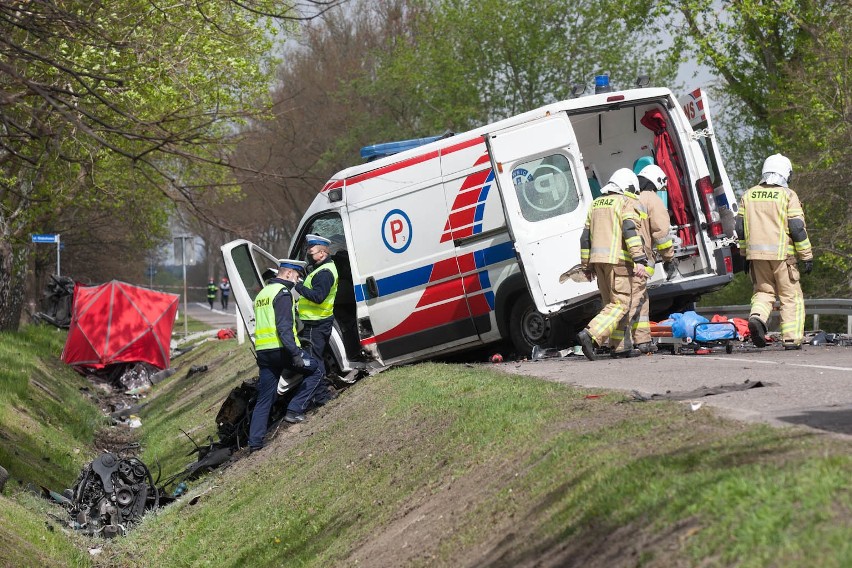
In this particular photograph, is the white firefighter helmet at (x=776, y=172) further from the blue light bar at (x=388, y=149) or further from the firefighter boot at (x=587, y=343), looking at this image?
the blue light bar at (x=388, y=149)

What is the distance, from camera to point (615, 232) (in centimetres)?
1186

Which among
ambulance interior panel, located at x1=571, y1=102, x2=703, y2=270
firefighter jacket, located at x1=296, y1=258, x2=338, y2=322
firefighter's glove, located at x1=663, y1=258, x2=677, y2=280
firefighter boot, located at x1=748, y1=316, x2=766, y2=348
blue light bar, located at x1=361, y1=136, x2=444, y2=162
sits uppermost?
blue light bar, located at x1=361, y1=136, x2=444, y2=162

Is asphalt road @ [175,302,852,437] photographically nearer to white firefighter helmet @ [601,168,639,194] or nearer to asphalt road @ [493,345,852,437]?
asphalt road @ [493,345,852,437]

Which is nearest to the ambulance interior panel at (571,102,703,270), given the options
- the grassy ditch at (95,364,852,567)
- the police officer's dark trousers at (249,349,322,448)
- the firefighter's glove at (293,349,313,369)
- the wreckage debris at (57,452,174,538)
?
the grassy ditch at (95,364,852,567)

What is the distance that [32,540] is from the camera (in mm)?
9828

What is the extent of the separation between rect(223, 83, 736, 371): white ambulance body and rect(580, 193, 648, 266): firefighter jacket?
46cm

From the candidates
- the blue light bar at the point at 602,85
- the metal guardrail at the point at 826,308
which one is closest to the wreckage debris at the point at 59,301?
the metal guardrail at the point at 826,308

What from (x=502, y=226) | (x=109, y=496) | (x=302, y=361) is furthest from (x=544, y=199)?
(x=109, y=496)

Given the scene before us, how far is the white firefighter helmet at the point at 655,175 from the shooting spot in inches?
490

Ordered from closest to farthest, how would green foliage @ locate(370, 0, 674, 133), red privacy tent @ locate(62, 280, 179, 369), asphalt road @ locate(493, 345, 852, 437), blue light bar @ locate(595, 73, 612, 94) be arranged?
asphalt road @ locate(493, 345, 852, 437), blue light bar @ locate(595, 73, 612, 94), red privacy tent @ locate(62, 280, 179, 369), green foliage @ locate(370, 0, 674, 133)

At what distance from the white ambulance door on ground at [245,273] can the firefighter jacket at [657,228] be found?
4.00 m

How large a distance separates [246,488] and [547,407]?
147 inches

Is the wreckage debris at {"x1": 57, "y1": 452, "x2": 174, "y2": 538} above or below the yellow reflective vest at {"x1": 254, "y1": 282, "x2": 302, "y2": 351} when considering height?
below

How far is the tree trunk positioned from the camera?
23755 mm
